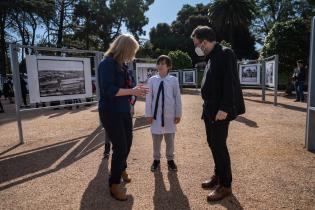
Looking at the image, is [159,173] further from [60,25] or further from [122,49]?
[60,25]

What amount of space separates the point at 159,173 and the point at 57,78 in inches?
169

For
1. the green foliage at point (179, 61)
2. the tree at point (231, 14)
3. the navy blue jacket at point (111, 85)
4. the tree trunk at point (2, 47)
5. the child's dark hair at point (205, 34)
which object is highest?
the tree at point (231, 14)

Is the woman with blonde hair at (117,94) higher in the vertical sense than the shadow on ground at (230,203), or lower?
higher

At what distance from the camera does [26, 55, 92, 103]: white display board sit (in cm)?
731

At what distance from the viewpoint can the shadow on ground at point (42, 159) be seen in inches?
197

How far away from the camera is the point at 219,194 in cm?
382

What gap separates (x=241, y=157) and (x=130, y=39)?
3.11 metres

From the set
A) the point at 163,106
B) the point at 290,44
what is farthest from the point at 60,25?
the point at 163,106

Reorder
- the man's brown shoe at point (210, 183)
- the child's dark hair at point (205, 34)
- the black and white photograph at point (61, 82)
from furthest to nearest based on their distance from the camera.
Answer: the black and white photograph at point (61, 82)
the man's brown shoe at point (210, 183)
the child's dark hair at point (205, 34)

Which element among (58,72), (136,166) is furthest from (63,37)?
(136,166)

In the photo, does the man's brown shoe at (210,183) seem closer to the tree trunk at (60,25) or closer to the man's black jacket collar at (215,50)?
the man's black jacket collar at (215,50)

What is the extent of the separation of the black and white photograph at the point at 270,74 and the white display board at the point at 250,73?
1.28 m

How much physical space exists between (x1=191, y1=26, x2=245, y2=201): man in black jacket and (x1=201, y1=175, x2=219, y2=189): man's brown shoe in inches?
14.9

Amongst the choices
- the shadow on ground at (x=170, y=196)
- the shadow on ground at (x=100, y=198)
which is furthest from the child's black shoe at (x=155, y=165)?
the shadow on ground at (x=100, y=198)
